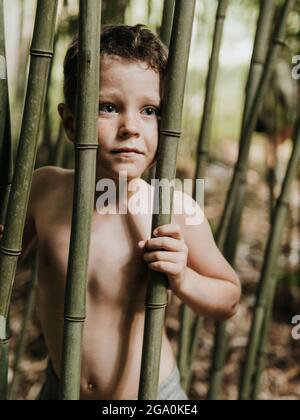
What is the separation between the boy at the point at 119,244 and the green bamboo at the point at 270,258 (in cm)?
23

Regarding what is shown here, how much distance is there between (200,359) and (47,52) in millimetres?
1682

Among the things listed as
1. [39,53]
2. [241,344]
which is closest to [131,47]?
[39,53]

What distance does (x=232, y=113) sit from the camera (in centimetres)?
481

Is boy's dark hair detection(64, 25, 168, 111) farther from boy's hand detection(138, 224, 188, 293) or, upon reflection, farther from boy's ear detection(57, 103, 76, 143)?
boy's hand detection(138, 224, 188, 293)

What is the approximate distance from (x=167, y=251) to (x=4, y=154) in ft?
0.74

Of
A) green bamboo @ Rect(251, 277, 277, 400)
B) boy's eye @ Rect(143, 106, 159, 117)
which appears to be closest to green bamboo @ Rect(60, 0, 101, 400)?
boy's eye @ Rect(143, 106, 159, 117)

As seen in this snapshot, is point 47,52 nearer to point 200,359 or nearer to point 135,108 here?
point 135,108

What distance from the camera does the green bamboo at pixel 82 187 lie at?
2.17 feet

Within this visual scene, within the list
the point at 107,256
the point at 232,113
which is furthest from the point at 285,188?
the point at 232,113

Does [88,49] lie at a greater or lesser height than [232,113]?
greater

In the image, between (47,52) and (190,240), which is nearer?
(47,52)

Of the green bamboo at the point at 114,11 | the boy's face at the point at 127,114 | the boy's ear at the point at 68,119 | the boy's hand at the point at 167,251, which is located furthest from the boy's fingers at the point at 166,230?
the green bamboo at the point at 114,11

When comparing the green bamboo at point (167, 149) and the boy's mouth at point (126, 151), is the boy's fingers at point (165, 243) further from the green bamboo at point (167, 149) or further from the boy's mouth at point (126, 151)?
the boy's mouth at point (126, 151)

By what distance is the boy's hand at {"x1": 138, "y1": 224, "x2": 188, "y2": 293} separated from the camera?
731mm
